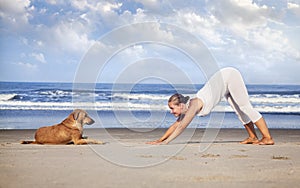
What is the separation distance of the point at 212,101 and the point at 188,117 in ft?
1.54

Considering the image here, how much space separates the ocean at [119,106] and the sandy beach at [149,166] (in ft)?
6.93

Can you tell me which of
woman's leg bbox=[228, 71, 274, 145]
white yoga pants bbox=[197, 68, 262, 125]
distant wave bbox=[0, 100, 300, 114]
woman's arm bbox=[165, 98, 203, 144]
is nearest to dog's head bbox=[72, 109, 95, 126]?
woman's arm bbox=[165, 98, 203, 144]

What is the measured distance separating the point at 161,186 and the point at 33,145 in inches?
145

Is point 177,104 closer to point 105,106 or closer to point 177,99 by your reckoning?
point 177,99

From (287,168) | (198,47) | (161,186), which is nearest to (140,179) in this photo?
(161,186)

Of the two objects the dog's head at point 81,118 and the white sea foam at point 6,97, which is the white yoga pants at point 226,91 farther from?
the white sea foam at point 6,97

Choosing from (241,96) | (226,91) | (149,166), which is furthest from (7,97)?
(149,166)

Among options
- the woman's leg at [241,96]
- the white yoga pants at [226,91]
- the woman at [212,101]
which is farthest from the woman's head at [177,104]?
the woman's leg at [241,96]

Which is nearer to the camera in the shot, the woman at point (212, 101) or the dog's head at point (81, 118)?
the woman at point (212, 101)

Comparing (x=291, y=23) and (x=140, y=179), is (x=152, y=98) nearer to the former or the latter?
(x=291, y=23)

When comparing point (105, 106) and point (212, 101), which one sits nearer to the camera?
point (212, 101)

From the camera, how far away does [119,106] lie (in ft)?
54.7

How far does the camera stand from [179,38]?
23.1 ft

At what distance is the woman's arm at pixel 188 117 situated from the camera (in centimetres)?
684
